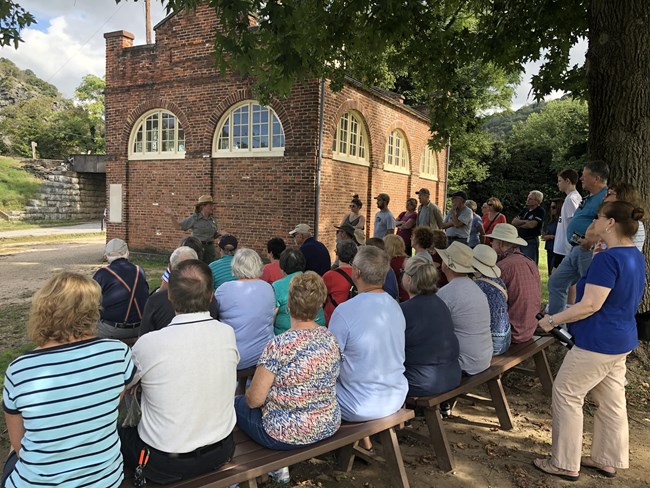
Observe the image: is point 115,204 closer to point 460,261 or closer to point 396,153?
point 396,153

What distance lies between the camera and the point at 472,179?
2981 cm

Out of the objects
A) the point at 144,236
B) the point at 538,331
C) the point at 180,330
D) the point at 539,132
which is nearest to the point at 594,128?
the point at 538,331

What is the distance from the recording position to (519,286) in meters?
4.50

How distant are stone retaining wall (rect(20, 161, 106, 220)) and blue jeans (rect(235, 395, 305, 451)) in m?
26.8

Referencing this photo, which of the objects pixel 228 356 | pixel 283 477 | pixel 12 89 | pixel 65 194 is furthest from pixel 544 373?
pixel 12 89

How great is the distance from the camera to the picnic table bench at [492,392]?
11.2ft

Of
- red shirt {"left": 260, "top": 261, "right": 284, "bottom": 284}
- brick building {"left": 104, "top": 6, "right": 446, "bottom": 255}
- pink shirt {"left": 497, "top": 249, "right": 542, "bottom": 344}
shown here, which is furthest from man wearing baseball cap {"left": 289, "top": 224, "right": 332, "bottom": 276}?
brick building {"left": 104, "top": 6, "right": 446, "bottom": 255}

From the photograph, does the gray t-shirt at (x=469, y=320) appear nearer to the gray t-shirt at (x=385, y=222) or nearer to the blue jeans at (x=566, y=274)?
the blue jeans at (x=566, y=274)

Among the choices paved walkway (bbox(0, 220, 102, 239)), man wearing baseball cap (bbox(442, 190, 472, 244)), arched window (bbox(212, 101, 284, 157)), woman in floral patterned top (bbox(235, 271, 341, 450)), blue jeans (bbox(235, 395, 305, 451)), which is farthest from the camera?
paved walkway (bbox(0, 220, 102, 239))

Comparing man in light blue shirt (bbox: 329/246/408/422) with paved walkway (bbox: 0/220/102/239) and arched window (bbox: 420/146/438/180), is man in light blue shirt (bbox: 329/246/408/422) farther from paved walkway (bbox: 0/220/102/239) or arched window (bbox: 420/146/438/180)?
paved walkway (bbox: 0/220/102/239)

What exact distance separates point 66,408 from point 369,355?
5.56ft

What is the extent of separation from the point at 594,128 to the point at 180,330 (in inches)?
197

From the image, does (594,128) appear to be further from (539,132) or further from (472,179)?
(539,132)

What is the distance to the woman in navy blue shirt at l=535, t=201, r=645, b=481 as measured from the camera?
3.10m
